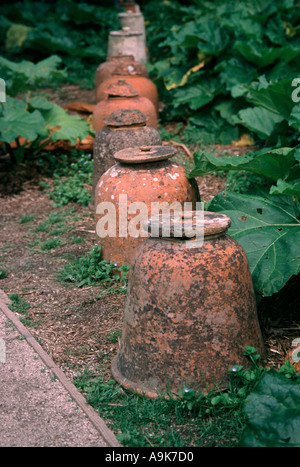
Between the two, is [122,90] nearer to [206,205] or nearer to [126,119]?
[126,119]

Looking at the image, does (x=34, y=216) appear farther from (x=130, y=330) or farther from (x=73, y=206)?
(x=130, y=330)

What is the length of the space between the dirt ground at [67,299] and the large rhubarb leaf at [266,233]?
16.3 inches

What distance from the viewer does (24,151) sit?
6.32 meters

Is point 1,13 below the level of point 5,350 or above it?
above

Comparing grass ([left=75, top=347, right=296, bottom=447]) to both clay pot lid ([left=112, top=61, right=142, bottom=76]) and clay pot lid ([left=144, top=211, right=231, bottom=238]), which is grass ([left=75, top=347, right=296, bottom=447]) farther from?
clay pot lid ([left=112, top=61, right=142, bottom=76])

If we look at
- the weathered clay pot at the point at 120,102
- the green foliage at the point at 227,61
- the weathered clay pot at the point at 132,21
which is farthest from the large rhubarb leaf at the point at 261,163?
the weathered clay pot at the point at 132,21

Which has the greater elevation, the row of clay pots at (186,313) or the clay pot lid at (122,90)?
the clay pot lid at (122,90)

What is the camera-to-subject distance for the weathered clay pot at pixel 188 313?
8.62ft

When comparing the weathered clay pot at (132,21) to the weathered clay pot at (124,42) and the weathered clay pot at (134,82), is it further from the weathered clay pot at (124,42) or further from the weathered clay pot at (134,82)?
the weathered clay pot at (134,82)

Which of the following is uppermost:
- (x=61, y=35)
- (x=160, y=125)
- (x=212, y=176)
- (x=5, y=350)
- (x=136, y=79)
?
(x=61, y=35)

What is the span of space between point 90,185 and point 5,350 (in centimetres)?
288

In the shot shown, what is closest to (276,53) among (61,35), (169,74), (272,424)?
(169,74)

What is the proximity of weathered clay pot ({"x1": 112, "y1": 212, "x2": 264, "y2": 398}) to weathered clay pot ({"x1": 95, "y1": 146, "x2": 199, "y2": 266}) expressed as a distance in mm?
1035

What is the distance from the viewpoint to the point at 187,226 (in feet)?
8.83
